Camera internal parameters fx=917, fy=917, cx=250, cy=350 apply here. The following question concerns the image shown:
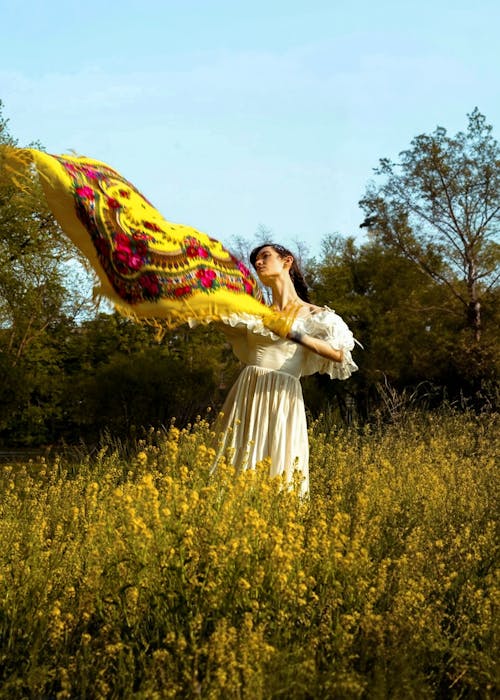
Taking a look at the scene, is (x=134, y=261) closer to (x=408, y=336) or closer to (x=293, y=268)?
(x=293, y=268)

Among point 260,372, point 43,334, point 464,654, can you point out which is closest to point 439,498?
point 260,372

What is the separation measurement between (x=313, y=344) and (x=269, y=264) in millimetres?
735

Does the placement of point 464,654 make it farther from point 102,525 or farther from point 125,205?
point 125,205

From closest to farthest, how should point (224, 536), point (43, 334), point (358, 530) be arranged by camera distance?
point (224, 536) → point (358, 530) → point (43, 334)

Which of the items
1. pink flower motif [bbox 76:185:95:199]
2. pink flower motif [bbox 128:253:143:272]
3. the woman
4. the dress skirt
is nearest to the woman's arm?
the woman

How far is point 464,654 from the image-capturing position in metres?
3.75

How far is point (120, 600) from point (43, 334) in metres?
20.1

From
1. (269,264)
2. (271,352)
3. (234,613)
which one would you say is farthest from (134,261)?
(234,613)

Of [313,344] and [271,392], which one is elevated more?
[313,344]

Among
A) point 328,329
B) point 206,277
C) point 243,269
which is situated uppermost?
point 243,269

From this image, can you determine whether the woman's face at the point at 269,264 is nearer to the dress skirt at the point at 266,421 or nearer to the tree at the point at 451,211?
the dress skirt at the point at 266,421

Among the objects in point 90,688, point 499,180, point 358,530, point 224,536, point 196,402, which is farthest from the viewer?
point 499,180

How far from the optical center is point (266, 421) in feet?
19.4

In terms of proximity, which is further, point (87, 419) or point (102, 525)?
point (87, 419)
